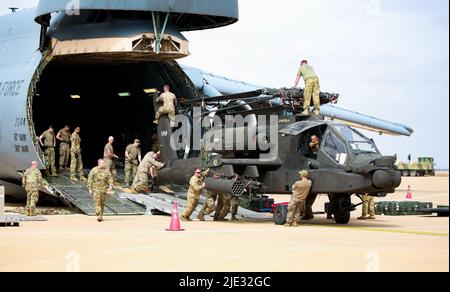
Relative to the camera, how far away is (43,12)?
23891 mm

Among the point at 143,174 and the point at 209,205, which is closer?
the point at 209,205

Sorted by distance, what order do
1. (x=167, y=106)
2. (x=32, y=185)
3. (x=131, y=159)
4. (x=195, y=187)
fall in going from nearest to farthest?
(x=195, y=187) < (x=32, y=185) < (x=167, y=106) < (x=131, y=159)

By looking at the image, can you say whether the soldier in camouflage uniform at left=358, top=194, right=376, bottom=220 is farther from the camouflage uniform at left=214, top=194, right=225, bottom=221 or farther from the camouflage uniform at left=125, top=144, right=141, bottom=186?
the camouflage uniform at left=125, top=144, right=141, bottom=186

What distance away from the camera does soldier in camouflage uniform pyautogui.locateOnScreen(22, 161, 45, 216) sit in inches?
882

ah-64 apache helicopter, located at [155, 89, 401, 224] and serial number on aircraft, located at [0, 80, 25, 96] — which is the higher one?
serial number on aircraft, located at [0, 80, 25, 96]

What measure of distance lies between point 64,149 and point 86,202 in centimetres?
424

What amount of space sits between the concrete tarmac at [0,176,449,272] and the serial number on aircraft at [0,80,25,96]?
481cm

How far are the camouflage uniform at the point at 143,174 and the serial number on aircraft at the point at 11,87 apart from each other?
3.80 metres

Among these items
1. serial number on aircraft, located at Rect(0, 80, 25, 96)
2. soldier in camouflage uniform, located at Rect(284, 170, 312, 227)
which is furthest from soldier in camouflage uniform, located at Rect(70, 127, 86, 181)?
soldier in camouflage uniform, located at Rect(284, 170, 312, 227)

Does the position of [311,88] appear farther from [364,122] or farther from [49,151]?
[364,122]

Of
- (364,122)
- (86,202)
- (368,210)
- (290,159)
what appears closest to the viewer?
(290,159)

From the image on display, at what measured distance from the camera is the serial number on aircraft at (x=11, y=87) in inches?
955

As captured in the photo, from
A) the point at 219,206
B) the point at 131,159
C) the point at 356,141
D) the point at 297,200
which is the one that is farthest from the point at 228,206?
the point at 131,159

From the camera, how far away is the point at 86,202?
23.3 meters
